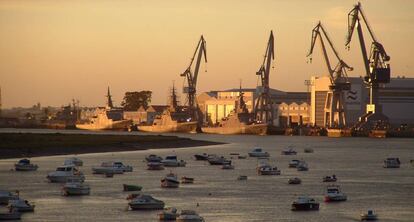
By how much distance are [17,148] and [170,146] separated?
3494 cm

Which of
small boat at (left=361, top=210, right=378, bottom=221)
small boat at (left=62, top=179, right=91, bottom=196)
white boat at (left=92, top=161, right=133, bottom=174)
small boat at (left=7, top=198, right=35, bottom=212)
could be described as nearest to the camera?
small boat at (left=7, top=198, right=35, bottom=212)

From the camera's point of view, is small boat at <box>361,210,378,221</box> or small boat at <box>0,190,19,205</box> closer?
small boat at <box>361,210,378,221</box>

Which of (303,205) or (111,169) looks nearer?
(303,205)

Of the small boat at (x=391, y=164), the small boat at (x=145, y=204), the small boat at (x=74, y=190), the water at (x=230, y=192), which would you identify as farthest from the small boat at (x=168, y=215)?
the small boat at (x=391, y=164)

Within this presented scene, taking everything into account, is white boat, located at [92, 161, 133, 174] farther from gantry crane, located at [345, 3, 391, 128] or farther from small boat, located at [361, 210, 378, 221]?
gantry crane, located at [345, 3, 391, 128]

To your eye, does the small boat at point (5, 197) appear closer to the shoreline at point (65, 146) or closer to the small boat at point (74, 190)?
the small boat at point (74, 190)

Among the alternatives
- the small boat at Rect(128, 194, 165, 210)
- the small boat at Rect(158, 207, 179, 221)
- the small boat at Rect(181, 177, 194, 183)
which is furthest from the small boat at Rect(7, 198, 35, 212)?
the small boat at Rect(181, 177, 194, 183)

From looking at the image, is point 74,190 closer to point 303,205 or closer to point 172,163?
point 303,205

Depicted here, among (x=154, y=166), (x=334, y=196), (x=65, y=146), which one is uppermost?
(x=65, y=146)

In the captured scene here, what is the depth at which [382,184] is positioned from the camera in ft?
249

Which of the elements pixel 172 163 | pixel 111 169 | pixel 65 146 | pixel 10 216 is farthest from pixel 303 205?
pixel 65 146

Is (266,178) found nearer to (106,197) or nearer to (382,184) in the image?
(382,184)

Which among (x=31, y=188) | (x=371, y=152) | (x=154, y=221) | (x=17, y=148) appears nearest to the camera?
(x=154, y=221)

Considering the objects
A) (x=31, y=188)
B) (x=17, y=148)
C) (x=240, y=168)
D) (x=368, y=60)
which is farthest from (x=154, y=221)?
(x=368, y=60)
